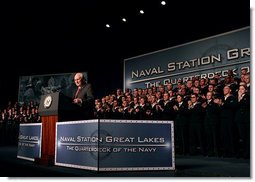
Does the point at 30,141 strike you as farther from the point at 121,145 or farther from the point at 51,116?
the point at 121,145

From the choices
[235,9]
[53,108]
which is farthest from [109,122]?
[235,9]

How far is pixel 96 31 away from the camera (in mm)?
11008

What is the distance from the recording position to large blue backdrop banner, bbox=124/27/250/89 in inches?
307

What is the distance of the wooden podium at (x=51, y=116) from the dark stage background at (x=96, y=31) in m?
5.11

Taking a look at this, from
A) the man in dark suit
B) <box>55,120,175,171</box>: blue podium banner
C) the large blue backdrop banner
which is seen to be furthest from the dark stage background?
<box>55,120,175,171</box>: blue podium banner

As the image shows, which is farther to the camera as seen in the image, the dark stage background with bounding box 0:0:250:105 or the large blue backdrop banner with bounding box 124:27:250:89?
the dark stage background with bounding box 0:0:250:105

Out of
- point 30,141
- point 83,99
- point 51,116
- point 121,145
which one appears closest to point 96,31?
point 30,141

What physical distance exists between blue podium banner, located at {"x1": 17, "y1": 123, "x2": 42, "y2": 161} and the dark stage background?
4751 mm

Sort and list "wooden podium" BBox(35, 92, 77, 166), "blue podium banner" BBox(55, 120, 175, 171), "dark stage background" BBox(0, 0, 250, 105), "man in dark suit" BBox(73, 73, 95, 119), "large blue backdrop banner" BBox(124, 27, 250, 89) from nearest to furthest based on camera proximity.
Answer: "blue podium banner" BBox(55, 120, 175, 171) → "wooden podium" BBox(35, 92, 77, 166) → "man in dark suit" BBox(73, 73, 95, 119) → "large blue backdrop banner" BBox(124, 27, 250, 89) → "dark stage background" BBox(0, 0, 250, 105)

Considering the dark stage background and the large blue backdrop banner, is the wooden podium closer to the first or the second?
the large blue backdrop banner

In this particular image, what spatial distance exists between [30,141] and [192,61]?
17.8 ft

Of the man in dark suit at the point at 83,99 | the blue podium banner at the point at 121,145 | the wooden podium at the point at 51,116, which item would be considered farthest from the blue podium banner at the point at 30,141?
the blue podium banner at the point at 121,145

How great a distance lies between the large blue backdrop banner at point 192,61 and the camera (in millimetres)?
7801

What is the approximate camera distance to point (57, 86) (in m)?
13.1
